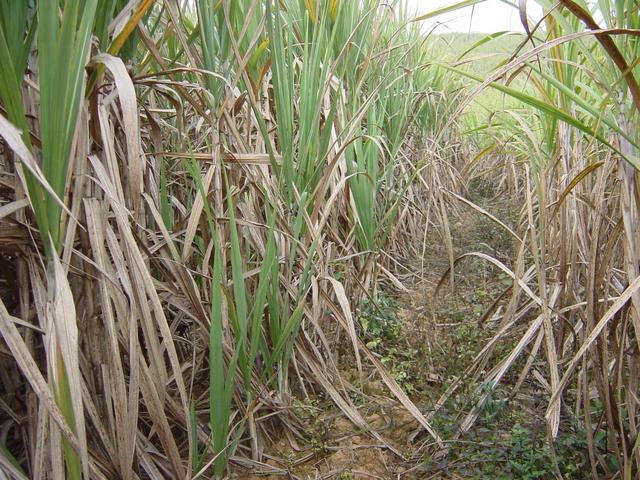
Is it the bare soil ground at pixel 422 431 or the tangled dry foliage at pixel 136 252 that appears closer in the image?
the tangled dry foliage at pixel 136 252

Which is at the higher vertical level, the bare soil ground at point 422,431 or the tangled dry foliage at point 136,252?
the tangled dry foliage at point 136,252

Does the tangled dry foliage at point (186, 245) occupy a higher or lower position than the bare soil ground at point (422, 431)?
higher

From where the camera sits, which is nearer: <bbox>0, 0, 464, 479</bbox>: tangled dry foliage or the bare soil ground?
<bbox>0, 0, 464, 479</bbox>: tangled dry foliage

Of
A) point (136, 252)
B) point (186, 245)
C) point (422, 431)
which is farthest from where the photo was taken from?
point (422, 431)

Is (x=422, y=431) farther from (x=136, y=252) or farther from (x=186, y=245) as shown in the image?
(x=136, y=252)

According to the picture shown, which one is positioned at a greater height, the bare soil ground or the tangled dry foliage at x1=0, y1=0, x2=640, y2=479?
the tangled dry foliage at x1=0, y1=0, x2=640, y2=479

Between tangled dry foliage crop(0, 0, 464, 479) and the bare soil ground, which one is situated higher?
tangled dry foliage crop(0, 0, 464, 479)

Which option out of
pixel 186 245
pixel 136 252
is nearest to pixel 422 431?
pixel 186 245

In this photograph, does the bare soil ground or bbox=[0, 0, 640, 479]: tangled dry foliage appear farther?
the bare soil ground

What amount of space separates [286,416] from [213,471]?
0.21 metres

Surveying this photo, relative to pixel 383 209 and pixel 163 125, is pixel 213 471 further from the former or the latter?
pixel 383 209

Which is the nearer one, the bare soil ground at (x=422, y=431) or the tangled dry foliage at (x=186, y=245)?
the tangled dry foliage at (x=186, y=245)

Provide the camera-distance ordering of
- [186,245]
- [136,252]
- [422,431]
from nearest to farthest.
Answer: [136,252] → [186,245] → [422,431]

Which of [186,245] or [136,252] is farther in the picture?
[186,245]
